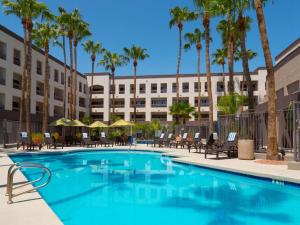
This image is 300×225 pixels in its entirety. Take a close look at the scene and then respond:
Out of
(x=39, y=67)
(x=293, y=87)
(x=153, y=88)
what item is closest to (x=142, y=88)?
(x=153, y=88)

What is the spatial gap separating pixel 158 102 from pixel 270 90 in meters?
42.1

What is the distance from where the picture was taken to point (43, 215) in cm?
559

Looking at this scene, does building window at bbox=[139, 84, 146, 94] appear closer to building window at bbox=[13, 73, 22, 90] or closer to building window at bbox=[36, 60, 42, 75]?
building window at bbox=[36, 60, 42, 75]

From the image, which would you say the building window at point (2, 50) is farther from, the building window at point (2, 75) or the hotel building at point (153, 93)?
the hotel building at point (153, 93)

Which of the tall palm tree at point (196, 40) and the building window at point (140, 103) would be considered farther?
the building window at point (140, 103)

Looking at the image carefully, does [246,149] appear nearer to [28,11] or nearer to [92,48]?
[28,11]

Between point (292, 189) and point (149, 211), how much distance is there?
15.2ft

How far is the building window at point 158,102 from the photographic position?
2181 inches

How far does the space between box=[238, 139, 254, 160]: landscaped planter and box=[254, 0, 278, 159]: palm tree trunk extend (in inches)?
57.7

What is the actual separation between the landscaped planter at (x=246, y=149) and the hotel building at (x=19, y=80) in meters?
23.4

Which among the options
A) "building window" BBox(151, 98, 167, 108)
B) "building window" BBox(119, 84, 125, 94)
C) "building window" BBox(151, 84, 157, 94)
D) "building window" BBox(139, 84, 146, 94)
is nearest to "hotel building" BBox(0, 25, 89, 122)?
"building window" BBox(119, 84, 125, 94)

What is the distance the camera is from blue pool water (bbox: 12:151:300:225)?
6571 mm

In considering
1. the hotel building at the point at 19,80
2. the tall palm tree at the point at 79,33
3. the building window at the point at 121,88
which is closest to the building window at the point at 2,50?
the hotel building at the point at 19,80

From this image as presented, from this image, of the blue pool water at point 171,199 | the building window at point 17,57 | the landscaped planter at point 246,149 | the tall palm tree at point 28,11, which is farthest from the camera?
the building window at point 17,57
